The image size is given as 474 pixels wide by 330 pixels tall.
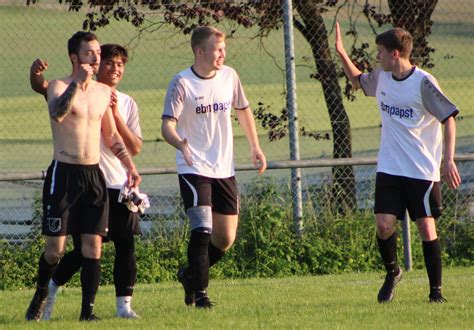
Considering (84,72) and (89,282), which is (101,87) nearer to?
(84,72)

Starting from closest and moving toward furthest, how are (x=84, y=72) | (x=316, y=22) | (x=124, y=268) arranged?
(x=84, y=72)
(x=124, y=268)
(x=316, y=22)

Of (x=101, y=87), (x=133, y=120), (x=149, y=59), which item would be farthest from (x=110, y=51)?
(x=149, y=59)

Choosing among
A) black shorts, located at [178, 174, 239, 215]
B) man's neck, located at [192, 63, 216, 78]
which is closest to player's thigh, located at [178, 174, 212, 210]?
black shorts, located at [178, 174, 239, 215]

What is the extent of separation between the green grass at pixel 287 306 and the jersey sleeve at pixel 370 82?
5.10 ft

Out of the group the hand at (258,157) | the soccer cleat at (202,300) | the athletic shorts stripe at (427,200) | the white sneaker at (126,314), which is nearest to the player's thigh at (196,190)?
the hand at (258,157)

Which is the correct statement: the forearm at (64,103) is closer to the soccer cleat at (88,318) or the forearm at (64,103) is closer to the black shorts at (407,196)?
the soccer cleat at (88,318)

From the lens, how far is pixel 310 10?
1334cm

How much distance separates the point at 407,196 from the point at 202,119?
1.58 meters

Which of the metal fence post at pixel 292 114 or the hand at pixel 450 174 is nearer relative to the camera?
the hand at pixel 450 174

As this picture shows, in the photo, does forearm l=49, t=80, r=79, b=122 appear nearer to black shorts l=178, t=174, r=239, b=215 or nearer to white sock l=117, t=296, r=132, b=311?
black shorts l=178, t=174, r=239, b=215

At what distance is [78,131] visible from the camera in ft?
27.3

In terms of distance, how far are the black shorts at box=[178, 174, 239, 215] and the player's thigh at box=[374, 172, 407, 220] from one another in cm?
104

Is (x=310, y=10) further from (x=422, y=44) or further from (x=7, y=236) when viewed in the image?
(x=7, y=236)

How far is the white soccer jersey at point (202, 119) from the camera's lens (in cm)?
906
